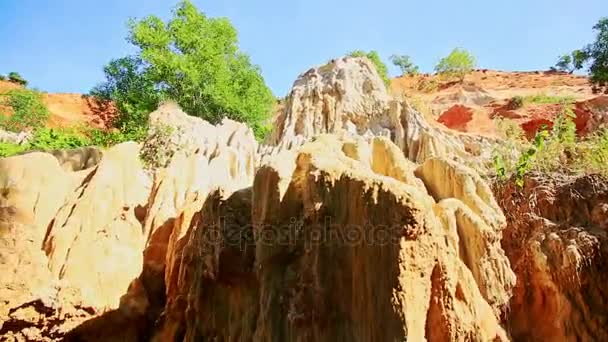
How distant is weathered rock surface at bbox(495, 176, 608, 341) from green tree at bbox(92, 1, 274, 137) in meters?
15.5

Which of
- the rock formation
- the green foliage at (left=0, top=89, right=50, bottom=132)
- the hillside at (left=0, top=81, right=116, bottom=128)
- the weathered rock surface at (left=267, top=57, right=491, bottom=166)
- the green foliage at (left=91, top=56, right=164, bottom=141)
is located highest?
the hillside at (left=0, top=81, right=116, bottom=128)

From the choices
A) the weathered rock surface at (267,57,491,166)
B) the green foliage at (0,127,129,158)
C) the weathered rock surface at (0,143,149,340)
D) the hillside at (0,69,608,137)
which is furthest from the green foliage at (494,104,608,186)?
the hillside at (0,69,608,137)

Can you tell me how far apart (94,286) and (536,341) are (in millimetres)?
4634

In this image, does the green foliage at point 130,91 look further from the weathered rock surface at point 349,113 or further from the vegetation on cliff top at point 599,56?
the vegetation on cliff top at point 599,56

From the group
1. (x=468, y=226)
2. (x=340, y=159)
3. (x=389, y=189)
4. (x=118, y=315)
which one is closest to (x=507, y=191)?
(x=468, y=226)

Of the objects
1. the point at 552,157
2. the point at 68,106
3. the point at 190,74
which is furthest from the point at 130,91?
the point at 68,106

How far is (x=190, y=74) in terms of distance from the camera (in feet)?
63.5

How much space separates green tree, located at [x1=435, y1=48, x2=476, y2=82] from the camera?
39719 millimetres

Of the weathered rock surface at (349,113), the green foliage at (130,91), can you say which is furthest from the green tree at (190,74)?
the weathered rock surface at (349,113)

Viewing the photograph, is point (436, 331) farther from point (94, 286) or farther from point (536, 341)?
point (94, 286)

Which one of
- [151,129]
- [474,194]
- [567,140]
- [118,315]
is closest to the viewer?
[474,194]

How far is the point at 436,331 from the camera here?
3.88m

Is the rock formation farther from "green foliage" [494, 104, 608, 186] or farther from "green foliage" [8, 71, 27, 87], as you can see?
"green foliage" [8, 71, 27, 87]

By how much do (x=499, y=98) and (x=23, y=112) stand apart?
30764 millimetres
